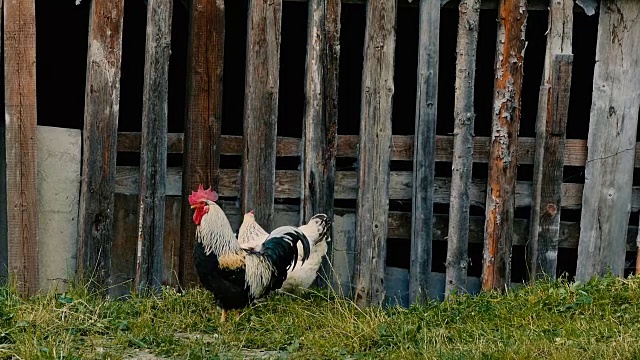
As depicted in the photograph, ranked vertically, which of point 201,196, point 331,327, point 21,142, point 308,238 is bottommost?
Result: point 331,327

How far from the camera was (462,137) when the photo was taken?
302 inches

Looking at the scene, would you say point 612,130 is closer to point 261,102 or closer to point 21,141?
point 261,102

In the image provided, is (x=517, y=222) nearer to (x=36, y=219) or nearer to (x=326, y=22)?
(x=326, y=22)

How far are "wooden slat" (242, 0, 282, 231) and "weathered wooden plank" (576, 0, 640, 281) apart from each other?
2.59 meters

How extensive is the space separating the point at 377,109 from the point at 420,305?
1.60 meters

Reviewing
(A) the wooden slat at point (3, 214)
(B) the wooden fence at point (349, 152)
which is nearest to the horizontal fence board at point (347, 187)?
(B) the wooden fence at point (349, 152)

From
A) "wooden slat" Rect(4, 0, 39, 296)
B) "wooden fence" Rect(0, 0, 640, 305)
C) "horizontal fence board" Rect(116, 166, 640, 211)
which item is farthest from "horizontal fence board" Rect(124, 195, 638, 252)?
"wooden slat" Rect(4, 0, 39, 296)

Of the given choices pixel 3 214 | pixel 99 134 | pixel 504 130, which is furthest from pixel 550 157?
pixel 3 214

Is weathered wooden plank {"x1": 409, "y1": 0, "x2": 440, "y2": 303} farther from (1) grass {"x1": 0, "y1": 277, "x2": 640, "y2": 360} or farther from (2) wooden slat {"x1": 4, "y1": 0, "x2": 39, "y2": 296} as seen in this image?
(2) wooden slat {"x1": 4, "y1": 0, "x2": 39, "y2": 296}

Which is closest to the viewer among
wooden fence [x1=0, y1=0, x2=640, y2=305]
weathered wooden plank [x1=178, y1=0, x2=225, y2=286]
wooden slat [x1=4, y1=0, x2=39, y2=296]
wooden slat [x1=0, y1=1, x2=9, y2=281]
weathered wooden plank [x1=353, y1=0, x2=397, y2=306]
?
wooden slat [x1=4, y1=0, x2=39, y2=296]

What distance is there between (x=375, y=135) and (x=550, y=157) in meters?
1.44

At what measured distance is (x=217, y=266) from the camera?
23.0ft

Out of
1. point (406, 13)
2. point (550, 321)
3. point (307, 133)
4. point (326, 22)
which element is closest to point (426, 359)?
point (550, 321)

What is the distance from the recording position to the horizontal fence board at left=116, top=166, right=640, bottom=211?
25.0 feet
